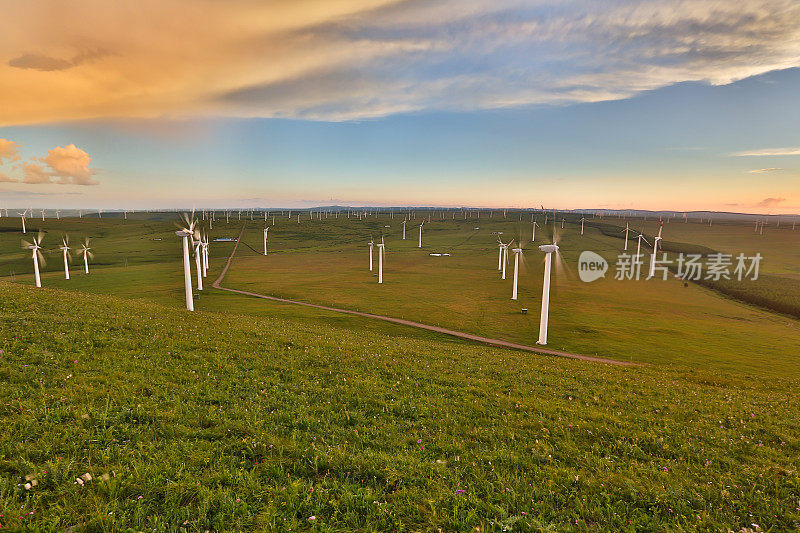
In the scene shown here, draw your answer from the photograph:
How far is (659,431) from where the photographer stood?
14148 millimetres

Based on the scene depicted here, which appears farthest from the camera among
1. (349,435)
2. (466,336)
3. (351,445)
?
(466,336)

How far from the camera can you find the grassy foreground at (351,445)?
8.46 metres

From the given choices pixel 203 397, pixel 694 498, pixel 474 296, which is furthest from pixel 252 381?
pixel 474 296

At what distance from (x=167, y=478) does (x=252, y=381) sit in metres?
7.65

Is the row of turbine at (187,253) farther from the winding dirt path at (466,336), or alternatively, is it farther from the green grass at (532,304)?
the winding dirt path at (466,336)

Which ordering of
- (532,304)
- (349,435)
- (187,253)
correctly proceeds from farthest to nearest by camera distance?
(532,304) < (187,253) < (349,435)

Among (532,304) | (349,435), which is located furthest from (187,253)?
(532,304)

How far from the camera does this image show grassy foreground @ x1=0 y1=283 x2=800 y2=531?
27.8 ft

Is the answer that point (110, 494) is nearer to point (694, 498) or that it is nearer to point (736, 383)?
point (694, 498)

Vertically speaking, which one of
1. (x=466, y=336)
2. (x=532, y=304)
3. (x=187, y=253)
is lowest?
(x=532, y=304)

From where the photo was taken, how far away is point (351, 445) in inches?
459

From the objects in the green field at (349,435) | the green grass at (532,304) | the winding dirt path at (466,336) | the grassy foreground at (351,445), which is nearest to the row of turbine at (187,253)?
the green grass at (532,304)

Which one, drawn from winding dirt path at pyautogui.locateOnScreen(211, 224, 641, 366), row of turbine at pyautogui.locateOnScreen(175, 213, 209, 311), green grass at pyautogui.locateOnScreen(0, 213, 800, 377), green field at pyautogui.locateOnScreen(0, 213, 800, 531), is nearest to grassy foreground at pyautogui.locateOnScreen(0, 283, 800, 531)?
green field at pyautogui.locateOnScreen(0, 213, 800, 531)

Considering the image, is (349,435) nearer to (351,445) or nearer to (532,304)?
(351,445)
